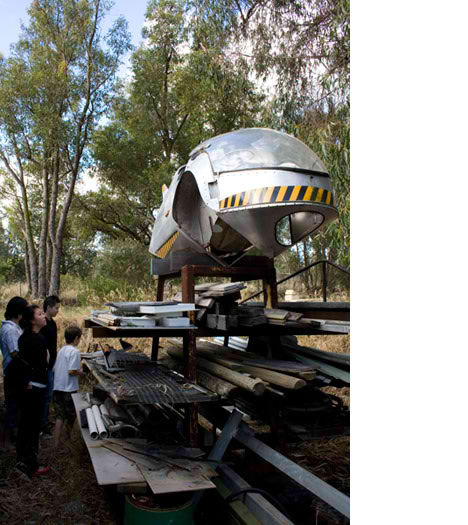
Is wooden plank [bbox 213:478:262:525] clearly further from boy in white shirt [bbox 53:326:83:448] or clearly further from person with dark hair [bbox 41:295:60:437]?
person with dark hair [bbox 41:295:60:437]

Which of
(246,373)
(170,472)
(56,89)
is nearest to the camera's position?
(170,472)

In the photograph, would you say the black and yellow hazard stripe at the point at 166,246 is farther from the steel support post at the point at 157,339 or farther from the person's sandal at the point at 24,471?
the person's sandal at the point at 24,471

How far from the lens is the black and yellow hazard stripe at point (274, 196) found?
4.65m

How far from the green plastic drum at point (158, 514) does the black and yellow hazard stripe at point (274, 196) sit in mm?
2660

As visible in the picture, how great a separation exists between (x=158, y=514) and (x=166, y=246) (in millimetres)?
3547

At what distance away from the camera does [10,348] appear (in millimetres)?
5801

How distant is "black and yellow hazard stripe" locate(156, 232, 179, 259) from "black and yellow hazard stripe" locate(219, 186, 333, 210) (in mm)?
1600

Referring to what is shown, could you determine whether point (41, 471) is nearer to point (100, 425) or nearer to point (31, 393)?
point (31, 393)

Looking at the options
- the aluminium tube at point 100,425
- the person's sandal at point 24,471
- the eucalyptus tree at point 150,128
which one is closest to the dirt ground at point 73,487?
the person's sandal at point 24,471

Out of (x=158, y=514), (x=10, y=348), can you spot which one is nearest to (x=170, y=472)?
(x=158, y=514)

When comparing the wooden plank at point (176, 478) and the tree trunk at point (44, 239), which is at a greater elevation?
the tree trunk at point (44, 239)
